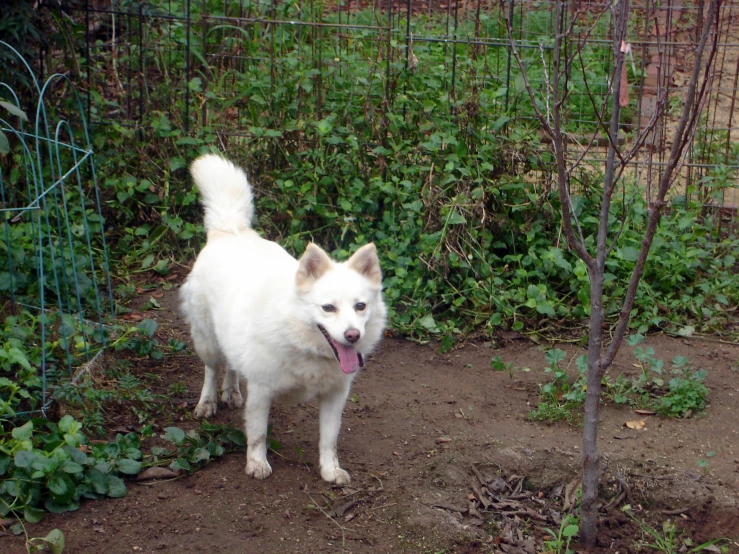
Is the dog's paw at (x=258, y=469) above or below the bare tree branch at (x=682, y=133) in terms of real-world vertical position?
below

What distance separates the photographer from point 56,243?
530 centimetres

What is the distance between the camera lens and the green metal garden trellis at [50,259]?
3875 mm

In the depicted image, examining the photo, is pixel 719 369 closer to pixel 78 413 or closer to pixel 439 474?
pixel 439 474

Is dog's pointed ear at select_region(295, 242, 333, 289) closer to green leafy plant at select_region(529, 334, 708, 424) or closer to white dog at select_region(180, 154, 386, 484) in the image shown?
white dog at select_region(180, 154, 386, 484)

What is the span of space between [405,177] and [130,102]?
2.44 meters

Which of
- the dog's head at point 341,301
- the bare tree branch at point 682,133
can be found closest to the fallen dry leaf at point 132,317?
the dog's head at point 341,301

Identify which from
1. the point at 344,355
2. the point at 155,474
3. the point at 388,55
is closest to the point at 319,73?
the point at 388,55

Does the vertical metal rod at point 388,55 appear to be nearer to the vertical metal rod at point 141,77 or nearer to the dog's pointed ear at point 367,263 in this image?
the vertical metal rod at point 141,77

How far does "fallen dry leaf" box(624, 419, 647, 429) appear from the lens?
4211 millimetres

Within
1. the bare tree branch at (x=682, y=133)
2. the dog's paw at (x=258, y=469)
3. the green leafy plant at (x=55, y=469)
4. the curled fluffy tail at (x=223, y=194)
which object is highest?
the bare tree branch at (x=682, y=133)

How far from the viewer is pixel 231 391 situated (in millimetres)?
4398

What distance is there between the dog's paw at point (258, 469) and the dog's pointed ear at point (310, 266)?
85 cm

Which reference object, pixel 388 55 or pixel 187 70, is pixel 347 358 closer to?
pixel 388 55

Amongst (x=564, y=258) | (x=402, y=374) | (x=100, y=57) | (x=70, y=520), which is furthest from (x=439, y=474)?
(x=100, y=57)
